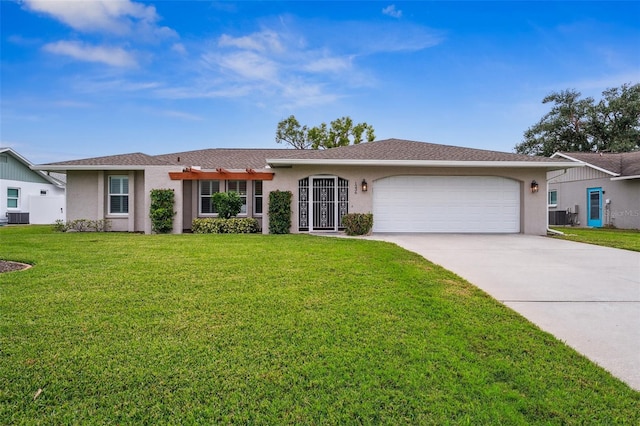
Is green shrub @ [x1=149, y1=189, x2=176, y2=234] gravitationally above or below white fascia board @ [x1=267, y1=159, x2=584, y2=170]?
below

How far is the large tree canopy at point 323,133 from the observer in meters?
33.5

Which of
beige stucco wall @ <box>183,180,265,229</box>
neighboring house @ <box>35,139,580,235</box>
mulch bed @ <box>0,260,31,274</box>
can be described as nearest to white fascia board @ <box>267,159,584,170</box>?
neighboring house @ <box>35,139,580,235</box>

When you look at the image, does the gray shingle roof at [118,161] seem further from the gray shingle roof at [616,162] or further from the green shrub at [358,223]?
the gray shingle roof at [616,162]

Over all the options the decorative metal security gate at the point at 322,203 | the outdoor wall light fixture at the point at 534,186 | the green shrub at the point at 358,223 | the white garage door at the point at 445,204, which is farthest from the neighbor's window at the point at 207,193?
the outdoor wall light fixture at the point at 534,186

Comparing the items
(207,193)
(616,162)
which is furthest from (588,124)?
(207,193)

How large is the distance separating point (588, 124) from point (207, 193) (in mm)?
33332

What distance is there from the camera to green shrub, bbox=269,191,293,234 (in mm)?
13664

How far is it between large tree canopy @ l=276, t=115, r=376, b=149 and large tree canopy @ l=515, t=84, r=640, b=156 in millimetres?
15610

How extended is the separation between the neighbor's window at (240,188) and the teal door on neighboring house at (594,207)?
1891 centimetres

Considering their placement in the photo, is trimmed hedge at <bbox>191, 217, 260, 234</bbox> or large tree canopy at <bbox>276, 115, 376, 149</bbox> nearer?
trimmed hedge at <bbox>191, 217, 260, 234</bbox>

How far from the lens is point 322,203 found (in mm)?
14266

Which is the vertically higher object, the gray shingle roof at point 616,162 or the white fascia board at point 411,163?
the gray shingle roof at point 616,162

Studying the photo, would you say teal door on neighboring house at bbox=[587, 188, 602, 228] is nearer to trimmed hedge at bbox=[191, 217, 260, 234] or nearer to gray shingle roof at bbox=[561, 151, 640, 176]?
gray shingle roof at bbox=[561, 151, 640, 176]

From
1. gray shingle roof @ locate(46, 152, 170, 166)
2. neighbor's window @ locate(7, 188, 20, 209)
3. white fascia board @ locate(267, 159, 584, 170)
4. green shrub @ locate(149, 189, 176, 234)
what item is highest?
gray shingle roof @ locate(46, 152, 170, 166)
